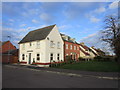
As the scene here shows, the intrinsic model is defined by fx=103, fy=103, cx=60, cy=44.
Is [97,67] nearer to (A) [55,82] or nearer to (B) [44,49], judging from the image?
(A) [55,82]

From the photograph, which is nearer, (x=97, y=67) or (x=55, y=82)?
(x=55, y=82)

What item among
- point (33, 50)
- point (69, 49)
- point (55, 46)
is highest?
point (55, 46)

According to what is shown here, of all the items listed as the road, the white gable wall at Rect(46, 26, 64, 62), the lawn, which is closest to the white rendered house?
the white gable wall at Rect(46, 26, 64, 62)

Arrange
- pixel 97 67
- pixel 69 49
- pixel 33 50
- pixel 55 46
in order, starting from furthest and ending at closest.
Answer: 1. pixel 69 49
2. pixel 55 46
3. pixel 33 50
4. pixel 97 67

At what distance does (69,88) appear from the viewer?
21.5 ft

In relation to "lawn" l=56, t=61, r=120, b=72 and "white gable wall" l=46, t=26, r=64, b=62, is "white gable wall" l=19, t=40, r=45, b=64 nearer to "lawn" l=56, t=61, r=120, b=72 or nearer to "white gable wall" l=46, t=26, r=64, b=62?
"white gable wall" l=46, t=26, r=64, b=62

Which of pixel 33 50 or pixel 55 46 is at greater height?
pixel 55 46

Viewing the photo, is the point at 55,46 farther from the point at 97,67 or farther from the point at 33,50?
the point at 97,67

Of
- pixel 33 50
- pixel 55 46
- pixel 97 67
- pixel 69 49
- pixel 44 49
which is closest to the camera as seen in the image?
pixel 97 67

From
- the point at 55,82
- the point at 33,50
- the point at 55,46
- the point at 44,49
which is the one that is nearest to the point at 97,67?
the point at 55,82

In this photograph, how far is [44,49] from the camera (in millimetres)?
22391

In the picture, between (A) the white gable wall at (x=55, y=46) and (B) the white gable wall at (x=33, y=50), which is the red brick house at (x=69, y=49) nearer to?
(A) the white gable wall at (x=55, y=46)

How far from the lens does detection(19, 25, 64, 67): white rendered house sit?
22656 millimetres

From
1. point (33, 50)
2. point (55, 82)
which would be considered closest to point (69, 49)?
point (33, 50)
